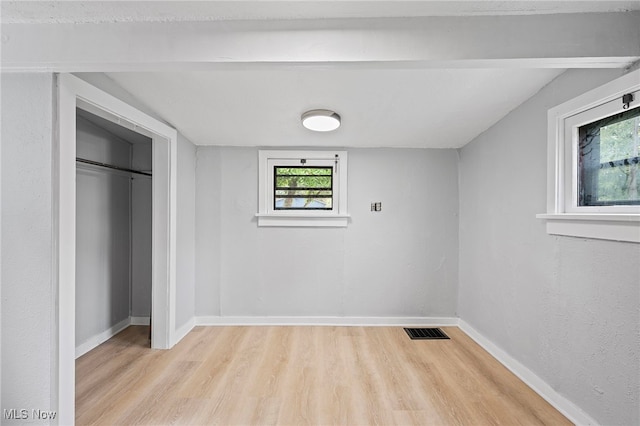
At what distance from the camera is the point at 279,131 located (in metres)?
2.72

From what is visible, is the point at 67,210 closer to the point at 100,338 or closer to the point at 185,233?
the point at 185,233

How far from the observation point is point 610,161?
157 cm

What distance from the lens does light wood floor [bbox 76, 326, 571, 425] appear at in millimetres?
1690

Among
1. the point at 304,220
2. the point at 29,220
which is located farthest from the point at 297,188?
the point at 29,220

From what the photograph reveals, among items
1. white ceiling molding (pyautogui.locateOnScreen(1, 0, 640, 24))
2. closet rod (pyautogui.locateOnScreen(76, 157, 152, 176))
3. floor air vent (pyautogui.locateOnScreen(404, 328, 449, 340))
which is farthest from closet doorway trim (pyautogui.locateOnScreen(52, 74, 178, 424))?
floor air vent (pyautogui.locateOnScreen(404, 328, 449, 340))

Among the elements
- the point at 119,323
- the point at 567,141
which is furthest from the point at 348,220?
the point at 119,323

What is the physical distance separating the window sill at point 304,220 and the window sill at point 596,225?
1.74m

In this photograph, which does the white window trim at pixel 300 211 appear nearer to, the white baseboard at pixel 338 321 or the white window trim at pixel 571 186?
the white baseboard at pixel 338 321

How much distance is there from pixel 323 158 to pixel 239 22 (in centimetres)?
187

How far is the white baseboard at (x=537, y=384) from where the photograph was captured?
161cm

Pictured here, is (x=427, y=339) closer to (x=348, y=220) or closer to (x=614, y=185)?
(x=348, y=220)

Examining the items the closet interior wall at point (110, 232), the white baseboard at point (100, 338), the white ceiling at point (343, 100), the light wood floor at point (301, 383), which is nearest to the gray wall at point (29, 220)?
the white ceiling at point (343, 100)

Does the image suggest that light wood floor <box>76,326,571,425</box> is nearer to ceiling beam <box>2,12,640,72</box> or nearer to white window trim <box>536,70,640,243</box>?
white window trim <box>536,70,640,243</box>

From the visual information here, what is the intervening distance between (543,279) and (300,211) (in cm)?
213
